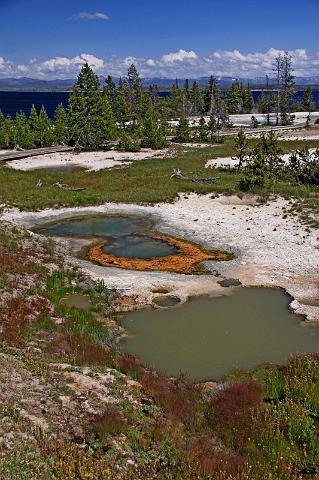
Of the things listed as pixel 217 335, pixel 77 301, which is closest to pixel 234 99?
pixel 77 301

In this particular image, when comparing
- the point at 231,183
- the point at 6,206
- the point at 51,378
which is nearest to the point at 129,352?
the point at 51,378

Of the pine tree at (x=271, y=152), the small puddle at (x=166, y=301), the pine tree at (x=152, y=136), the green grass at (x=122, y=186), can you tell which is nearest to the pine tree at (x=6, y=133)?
the green grass at (x=122, y=186)

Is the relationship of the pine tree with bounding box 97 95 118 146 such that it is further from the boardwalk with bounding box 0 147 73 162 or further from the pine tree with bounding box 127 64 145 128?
the pine tree with bounding box 127 64 145 128

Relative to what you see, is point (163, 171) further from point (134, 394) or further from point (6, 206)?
point (134, 394)


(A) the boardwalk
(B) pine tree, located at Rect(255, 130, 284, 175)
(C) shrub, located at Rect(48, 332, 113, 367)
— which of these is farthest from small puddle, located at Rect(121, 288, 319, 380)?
(A) the boardwalk

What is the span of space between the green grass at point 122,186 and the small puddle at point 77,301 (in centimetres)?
2086

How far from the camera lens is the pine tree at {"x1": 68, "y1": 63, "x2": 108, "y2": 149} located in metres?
80.1

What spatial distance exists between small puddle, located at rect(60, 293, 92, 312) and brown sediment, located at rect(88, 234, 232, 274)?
4791mm

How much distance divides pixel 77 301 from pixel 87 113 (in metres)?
62.9

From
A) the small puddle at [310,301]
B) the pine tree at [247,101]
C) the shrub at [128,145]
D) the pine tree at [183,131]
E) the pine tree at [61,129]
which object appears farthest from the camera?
the pine tree at [247,101]

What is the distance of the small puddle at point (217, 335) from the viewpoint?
18109 mm

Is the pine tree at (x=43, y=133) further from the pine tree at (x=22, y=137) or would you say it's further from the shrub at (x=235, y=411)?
the shrub at (x=235, y=411)

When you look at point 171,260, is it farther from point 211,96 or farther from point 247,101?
point 247,101

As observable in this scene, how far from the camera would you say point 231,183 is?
49469 millimetres
